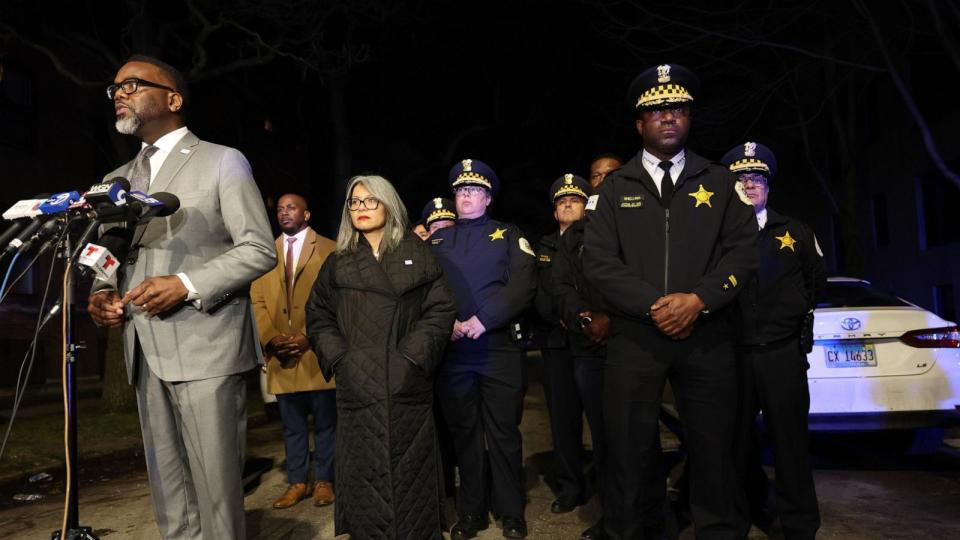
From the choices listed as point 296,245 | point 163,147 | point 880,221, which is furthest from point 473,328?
point 880,221

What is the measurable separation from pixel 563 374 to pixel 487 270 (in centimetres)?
111

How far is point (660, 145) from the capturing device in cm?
391

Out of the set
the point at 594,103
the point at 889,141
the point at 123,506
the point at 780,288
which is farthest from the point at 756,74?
the point at 123,506

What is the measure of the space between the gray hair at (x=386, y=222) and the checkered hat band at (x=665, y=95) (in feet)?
5.11

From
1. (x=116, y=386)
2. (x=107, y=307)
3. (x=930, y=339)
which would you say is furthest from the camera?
(x=116, y=386)

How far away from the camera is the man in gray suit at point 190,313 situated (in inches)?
124

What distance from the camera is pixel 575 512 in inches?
219

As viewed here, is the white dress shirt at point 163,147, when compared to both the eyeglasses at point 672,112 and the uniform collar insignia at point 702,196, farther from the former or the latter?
the uniform collar insignia at point 702,196

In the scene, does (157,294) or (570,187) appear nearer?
(157,294)

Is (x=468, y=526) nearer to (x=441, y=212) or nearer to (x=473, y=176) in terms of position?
(x=473, y=176)

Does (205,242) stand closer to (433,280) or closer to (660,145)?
(433,280)

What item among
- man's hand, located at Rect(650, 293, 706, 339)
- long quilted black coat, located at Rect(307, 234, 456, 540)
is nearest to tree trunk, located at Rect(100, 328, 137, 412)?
long quilted black coat, located at Rect(307, 234, 456, 540)

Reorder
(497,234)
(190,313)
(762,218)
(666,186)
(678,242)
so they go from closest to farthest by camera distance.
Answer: (190,313) → (678,242) → (666,186) → (762,218) → (497,234)

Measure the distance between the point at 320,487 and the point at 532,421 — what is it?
4.39 metres
